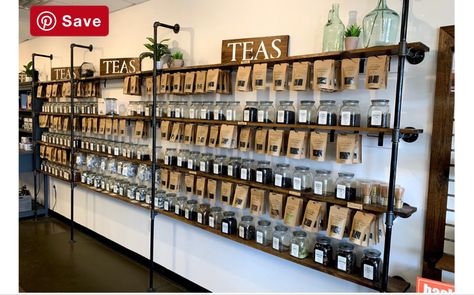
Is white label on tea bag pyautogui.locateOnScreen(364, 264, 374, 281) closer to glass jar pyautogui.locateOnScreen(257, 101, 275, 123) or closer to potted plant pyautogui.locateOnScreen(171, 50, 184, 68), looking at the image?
glass jar pyautogui.locateOnScreen(257, 101, 275, 123)

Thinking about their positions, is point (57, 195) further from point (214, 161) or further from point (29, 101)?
point (214, 161)

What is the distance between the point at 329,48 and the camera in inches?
78.3

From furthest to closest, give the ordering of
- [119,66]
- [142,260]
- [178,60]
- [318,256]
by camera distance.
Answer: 1. [119,66]
2. [142,260]
3. [178,60]
4. [318,256]

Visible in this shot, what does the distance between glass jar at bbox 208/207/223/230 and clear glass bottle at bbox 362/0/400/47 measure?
1601mm

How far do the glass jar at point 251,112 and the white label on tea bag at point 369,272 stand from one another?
1.14m

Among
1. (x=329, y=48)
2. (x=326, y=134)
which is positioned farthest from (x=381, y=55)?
(x=326, y=134)

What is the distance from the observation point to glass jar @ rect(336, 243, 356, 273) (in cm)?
190

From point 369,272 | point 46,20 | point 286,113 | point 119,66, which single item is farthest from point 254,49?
point 119,66

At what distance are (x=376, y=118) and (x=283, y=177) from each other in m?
0.70

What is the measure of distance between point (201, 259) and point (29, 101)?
13.0 ft

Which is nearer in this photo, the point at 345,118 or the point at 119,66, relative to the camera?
the point at 345,118

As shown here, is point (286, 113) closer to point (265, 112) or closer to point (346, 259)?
point (265, 112)

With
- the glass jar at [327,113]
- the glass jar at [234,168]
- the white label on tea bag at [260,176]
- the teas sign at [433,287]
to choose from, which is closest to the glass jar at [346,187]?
the glass jar at [327,113]

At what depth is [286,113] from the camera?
2.14 m
